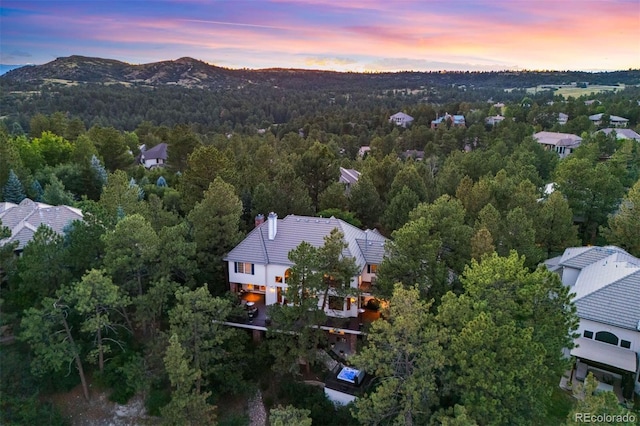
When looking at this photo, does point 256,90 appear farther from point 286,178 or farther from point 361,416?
point 361,416

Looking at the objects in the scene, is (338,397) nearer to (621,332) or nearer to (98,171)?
(621,332)

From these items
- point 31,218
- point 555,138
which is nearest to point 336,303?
point 31,218

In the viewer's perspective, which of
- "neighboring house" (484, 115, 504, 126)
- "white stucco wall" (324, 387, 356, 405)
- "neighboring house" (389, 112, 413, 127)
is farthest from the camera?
"neighboring house" (389, 112, 413, 127)

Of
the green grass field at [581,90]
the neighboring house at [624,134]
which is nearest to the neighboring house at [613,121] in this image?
the neighboring house at [624,134]

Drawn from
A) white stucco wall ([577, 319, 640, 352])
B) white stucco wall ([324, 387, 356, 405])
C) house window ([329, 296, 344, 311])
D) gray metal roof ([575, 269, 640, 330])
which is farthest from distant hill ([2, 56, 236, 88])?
white stucco wall ([577, 319, 640, 352])

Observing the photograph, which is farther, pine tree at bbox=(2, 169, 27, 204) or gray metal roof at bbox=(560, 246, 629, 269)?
pine tree at bbox=(2, 169, 27, 204)

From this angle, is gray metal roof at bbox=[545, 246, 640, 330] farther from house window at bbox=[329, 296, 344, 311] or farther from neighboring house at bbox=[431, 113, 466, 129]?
neighboring house at bbox=[431, 113, 466, 129]

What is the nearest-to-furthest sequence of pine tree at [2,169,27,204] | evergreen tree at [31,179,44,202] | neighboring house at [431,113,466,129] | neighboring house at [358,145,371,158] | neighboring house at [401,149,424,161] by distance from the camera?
pine tree at [2,169,27,204], evergreen tree at [31,179,44,202], neighboring house at [401,149,424,161], neighboring house at [358,145,371,158], neighboring house at [431,113,466,129]
